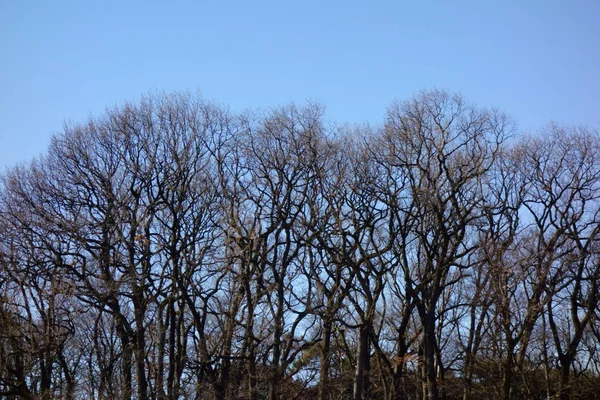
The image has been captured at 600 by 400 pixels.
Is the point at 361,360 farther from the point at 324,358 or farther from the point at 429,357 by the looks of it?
the point at 429,357

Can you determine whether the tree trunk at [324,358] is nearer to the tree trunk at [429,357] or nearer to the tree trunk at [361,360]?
the tree trunk at [361,360]

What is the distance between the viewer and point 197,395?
25516 millimetres

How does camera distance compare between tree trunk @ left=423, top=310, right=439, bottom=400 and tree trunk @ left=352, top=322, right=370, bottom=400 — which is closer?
tree trunk @ left=423, top=310, right=439, bottom=400

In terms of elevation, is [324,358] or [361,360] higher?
[324,358]

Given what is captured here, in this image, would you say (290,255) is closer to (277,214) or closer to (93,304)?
(277,214)

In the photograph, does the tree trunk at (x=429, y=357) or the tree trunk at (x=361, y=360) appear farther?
the tree trunk at (x=361, y=360)

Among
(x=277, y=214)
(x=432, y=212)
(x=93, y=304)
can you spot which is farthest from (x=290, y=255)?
(x=93, y=304)

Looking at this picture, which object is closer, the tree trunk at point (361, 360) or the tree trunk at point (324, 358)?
the tree trunk at point (361, 360)

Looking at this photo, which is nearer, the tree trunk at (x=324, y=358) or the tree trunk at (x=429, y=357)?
the tree trunk at (x=429, y=357)

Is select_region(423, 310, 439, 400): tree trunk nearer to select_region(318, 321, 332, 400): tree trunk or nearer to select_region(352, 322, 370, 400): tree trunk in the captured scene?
select_region(352, 322, 370, 400): tree trunk

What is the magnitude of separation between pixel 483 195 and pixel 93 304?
14.1 m

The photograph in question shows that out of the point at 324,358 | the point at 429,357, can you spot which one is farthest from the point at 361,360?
the point at 429,357

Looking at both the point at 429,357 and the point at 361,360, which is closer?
the point at 429,357

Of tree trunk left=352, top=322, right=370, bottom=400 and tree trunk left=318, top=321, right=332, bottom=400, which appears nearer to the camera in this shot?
tree trunk left=352, top=322, right=370, bottom=400
